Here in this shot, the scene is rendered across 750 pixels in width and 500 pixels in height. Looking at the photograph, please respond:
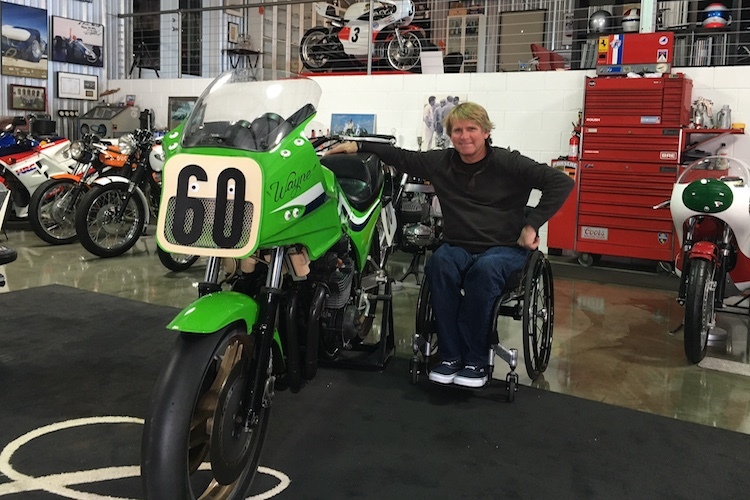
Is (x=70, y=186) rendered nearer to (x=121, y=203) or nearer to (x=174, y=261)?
(x=121, y=203)

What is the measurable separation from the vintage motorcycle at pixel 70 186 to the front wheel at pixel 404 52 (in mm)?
3187

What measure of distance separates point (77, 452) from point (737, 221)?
3.10m

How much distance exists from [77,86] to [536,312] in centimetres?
801

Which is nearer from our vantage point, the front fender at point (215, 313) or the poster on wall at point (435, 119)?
the front fender at point (215, 313)

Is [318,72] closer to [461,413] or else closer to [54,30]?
[54,30]

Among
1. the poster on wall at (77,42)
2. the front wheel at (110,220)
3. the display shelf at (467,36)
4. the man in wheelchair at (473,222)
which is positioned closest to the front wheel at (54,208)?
the front wheel at (110,220)

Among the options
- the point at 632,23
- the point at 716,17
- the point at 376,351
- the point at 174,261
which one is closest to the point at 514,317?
the point at 376,351

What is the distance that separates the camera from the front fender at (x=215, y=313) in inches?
65.1

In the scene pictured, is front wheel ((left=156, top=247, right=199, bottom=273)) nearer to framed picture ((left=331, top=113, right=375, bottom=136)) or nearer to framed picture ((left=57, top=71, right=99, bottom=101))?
framed picture ((left=331, top=113, right=375, bottom=136))

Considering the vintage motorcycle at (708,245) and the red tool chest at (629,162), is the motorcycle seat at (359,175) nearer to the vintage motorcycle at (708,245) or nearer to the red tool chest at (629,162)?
the vintage motorcycle at (708,245)

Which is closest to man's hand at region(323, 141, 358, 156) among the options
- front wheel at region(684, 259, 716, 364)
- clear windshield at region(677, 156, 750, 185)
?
front wheel at region(684, 259, 716, 364)

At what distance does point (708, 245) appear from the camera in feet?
10.8

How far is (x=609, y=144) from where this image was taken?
17.7 feet

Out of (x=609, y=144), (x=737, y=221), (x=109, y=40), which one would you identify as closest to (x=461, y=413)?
(x=737, y=221)
